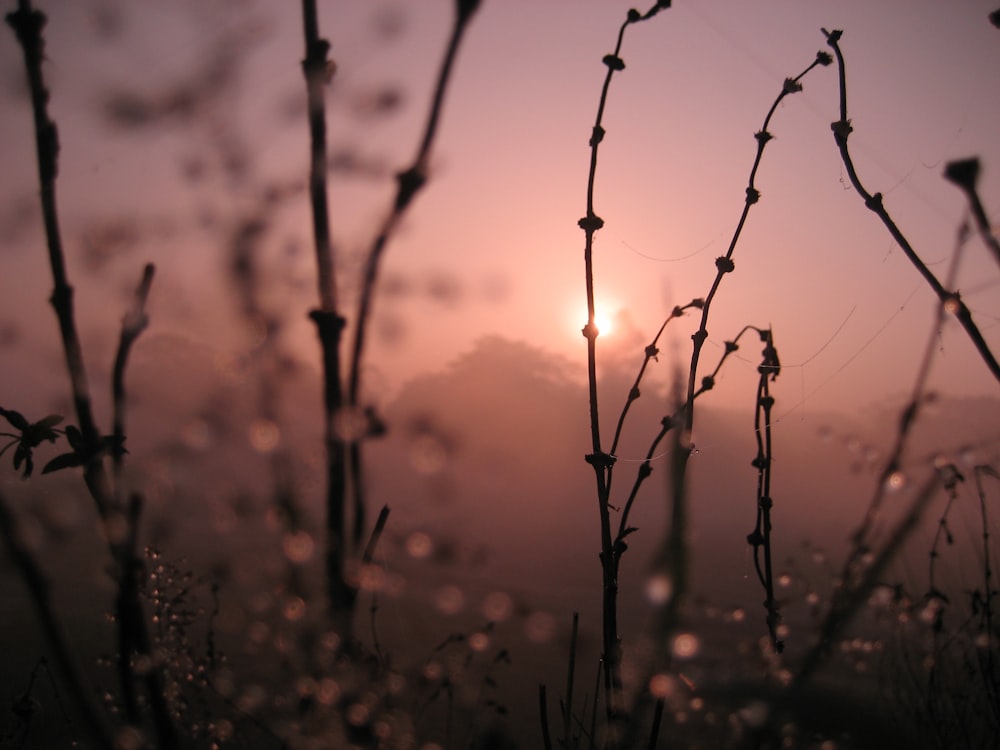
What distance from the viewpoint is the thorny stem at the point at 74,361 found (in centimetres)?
72

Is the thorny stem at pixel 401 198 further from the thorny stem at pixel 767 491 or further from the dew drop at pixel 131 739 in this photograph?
the thorny stem at pixel 767 491

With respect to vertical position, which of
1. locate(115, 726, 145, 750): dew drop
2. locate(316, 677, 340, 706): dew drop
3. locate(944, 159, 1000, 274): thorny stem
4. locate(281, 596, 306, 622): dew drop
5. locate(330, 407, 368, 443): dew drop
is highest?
locate(944, 159, 1000, 274): thorny stem

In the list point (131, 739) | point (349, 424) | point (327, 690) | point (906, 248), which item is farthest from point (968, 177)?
point (131, 739)

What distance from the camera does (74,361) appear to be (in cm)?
73

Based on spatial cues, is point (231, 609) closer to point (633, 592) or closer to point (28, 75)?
point (28, 75)

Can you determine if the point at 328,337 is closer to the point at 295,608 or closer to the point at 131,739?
the point at 295,608

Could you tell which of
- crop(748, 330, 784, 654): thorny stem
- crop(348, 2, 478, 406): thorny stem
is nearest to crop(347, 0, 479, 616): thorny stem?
crop(348, 2, 478, 406): thorny stem

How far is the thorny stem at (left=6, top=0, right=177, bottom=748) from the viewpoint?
2.36ft

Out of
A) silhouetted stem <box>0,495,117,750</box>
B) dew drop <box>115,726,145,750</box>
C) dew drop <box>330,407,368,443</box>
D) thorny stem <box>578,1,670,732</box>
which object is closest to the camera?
silhouetted stem <box>0,495,117,750</box>

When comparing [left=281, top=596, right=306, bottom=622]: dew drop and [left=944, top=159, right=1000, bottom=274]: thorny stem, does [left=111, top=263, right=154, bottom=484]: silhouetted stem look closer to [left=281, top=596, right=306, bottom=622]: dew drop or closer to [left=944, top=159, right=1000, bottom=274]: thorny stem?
[left=281, top=596, right=306, bottom=622]: dew drop

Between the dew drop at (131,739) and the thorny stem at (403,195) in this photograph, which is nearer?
the thorny stem at (403,195)

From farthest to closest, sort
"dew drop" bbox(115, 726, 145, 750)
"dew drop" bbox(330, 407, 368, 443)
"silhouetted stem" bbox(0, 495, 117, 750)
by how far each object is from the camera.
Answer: "dew drop" bbox(115, 726, 145, 750)
"dew drop" bbox(330, 407, 368, 443)
"silhouetted stem" bbox(0, 495, 117, 750)

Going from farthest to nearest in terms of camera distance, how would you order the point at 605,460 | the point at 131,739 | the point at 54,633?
1. the point at 605,460
2. the point at 131,739
3. the point at 54,633

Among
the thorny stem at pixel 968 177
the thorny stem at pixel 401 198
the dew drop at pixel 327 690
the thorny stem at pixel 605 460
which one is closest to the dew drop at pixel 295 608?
the dew drop at pixel 327 690
